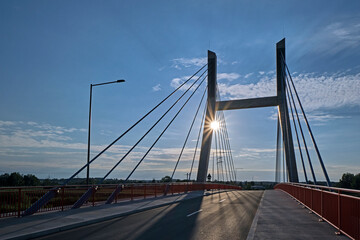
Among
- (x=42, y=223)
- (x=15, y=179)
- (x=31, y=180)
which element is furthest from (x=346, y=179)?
(x=42, y=223)

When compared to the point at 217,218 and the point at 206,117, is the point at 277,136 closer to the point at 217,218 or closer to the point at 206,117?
the point at 206,117

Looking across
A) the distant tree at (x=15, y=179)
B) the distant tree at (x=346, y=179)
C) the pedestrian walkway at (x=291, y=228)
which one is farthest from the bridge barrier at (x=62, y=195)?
the distant tree at (x=346, y=179)

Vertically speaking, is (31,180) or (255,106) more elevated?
(255,106)

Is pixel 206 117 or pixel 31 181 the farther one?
pixel 31 181

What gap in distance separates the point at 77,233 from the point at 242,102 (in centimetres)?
2846

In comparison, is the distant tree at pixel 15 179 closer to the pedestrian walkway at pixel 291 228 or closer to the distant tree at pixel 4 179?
the distant tree at pixel 4 179

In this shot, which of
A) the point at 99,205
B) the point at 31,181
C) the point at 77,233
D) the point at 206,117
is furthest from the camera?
the point at 31,181

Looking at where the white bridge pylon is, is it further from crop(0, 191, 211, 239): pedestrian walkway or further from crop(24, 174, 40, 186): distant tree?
crop(24, 174, 40, 186): distant tree

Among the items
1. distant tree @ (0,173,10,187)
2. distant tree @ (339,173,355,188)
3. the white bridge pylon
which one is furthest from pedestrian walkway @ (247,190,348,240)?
distant tree @ (339,173,355,188)

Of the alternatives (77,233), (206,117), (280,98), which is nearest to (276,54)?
(280,98)

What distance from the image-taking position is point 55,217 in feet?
39.9

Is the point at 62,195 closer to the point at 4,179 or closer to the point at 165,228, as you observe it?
the point at 165,228

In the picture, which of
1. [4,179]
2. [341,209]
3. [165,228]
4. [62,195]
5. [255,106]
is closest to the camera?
[341,209]

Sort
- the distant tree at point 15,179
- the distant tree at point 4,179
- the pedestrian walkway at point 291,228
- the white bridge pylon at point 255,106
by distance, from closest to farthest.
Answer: the pedestrian walkway at point 291,228 → the white bridge pylon at point 255,106 → the distant tree at point 15,179 → the distant tree at point 4,179
